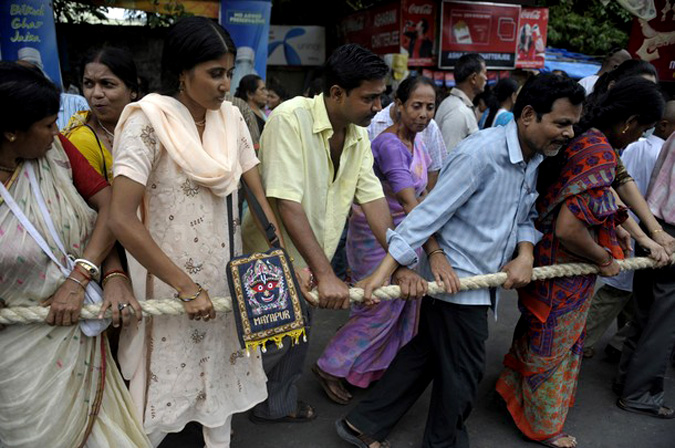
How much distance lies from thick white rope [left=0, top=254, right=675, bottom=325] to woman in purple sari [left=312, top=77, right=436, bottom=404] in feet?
2.78

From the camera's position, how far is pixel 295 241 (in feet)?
7.47

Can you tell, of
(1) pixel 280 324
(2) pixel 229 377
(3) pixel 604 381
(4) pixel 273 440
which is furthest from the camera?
(3) pixel 604 381

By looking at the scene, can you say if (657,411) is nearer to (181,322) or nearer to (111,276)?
(181,322)

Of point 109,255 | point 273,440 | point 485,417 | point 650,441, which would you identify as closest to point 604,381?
point 650,441

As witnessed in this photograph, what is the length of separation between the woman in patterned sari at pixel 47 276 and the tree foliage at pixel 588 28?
14.2m

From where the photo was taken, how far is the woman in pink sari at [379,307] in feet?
10.1

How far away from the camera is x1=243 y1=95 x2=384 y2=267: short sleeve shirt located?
2295mm

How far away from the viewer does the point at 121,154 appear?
5.87 ft

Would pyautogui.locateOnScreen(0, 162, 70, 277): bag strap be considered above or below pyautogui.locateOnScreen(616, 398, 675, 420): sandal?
above

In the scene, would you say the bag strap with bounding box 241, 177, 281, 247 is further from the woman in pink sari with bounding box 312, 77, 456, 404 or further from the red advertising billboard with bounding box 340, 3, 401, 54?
the red advertising billboard with bounding box 340, 3, 401, 54

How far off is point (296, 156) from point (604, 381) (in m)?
2.61

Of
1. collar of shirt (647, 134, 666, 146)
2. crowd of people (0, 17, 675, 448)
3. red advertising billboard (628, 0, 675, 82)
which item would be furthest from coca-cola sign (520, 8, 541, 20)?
crowd of people (0, 17, 675, 448)

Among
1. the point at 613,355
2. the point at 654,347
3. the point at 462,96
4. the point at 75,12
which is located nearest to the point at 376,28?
the point at 75,12

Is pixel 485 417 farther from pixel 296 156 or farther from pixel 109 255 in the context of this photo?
pixel 109 255
